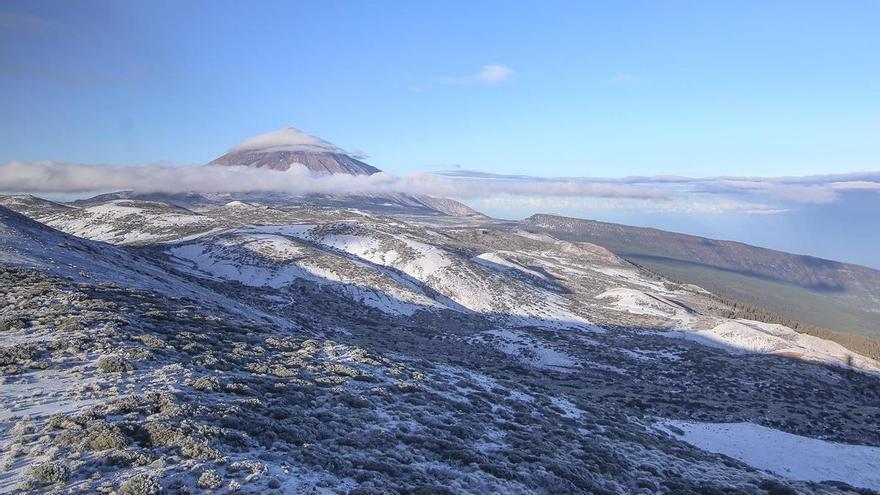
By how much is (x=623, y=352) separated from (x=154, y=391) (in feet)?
162

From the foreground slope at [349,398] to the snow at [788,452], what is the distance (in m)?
0.25

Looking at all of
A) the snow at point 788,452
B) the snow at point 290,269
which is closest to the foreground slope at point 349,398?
the snow at point 788,452

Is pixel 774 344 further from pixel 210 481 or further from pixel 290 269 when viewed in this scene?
pixel 210 481

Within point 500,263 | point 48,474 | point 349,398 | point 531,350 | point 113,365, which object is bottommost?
point 531,350

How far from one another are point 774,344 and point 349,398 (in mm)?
64896

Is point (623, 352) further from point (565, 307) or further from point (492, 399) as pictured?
point (492, 399)

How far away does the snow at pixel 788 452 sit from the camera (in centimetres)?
2412

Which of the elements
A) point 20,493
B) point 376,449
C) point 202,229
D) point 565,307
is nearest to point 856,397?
point 565,307

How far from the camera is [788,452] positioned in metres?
26.4

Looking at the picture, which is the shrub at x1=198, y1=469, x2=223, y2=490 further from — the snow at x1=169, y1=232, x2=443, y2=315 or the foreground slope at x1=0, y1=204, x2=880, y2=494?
the snow at x1=169, y1=232, x2=443, y2=315

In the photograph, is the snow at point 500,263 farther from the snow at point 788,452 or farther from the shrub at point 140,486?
the shrub at point 140,486

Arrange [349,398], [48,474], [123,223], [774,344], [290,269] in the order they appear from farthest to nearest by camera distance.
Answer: [123,223]
[290,269]
[774,344]
[349,398]
[48,474]

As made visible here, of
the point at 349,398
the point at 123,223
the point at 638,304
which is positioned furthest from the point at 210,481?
the point at 123,223

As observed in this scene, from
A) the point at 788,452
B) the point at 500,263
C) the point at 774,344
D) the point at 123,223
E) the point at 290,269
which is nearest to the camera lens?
the point at 788,452
